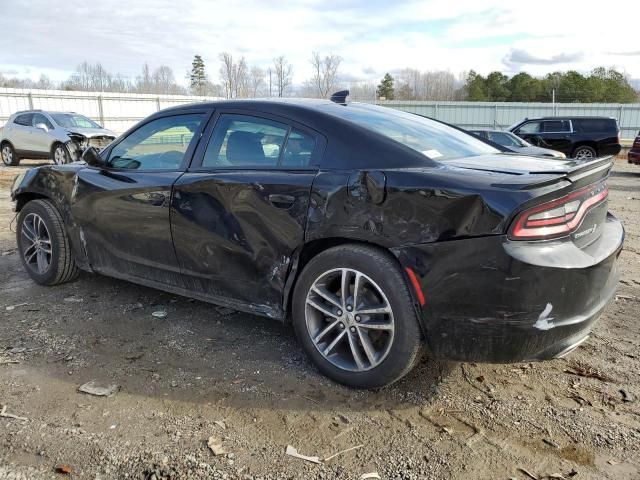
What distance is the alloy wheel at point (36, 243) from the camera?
4.64m

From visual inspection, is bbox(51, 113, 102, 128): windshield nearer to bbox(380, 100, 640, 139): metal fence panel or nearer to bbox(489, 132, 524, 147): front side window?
bbox(489, 132, 524, 147): front side window

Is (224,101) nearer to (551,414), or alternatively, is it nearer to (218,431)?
(218,431)

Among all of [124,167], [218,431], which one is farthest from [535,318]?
[124,167]

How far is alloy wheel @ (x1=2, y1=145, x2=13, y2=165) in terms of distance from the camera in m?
16.5

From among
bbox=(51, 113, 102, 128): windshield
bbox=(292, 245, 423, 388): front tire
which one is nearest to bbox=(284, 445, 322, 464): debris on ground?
bbox=(292, 245, 423, 388): front tire

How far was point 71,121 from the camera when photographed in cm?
1552

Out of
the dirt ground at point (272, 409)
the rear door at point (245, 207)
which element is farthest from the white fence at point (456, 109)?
the dirt ground at point (272, 409)

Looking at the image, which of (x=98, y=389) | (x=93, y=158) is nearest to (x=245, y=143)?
(x=93, y=158)

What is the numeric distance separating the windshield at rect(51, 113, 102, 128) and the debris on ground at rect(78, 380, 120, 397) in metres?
14.2

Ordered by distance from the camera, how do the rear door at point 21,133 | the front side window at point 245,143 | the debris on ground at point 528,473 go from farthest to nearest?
the rear door at point 21,133 → the front side window at point 245,143 → the debris on ground at point 528,473

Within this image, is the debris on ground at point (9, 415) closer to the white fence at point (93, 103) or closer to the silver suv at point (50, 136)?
the silver suv at point (50, 136)

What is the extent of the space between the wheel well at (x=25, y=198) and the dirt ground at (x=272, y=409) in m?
1.25

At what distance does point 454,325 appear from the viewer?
2.59 m

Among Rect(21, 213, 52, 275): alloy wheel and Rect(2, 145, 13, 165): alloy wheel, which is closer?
Answer: Rect(21, 213, 52, 275): alloy wheel
